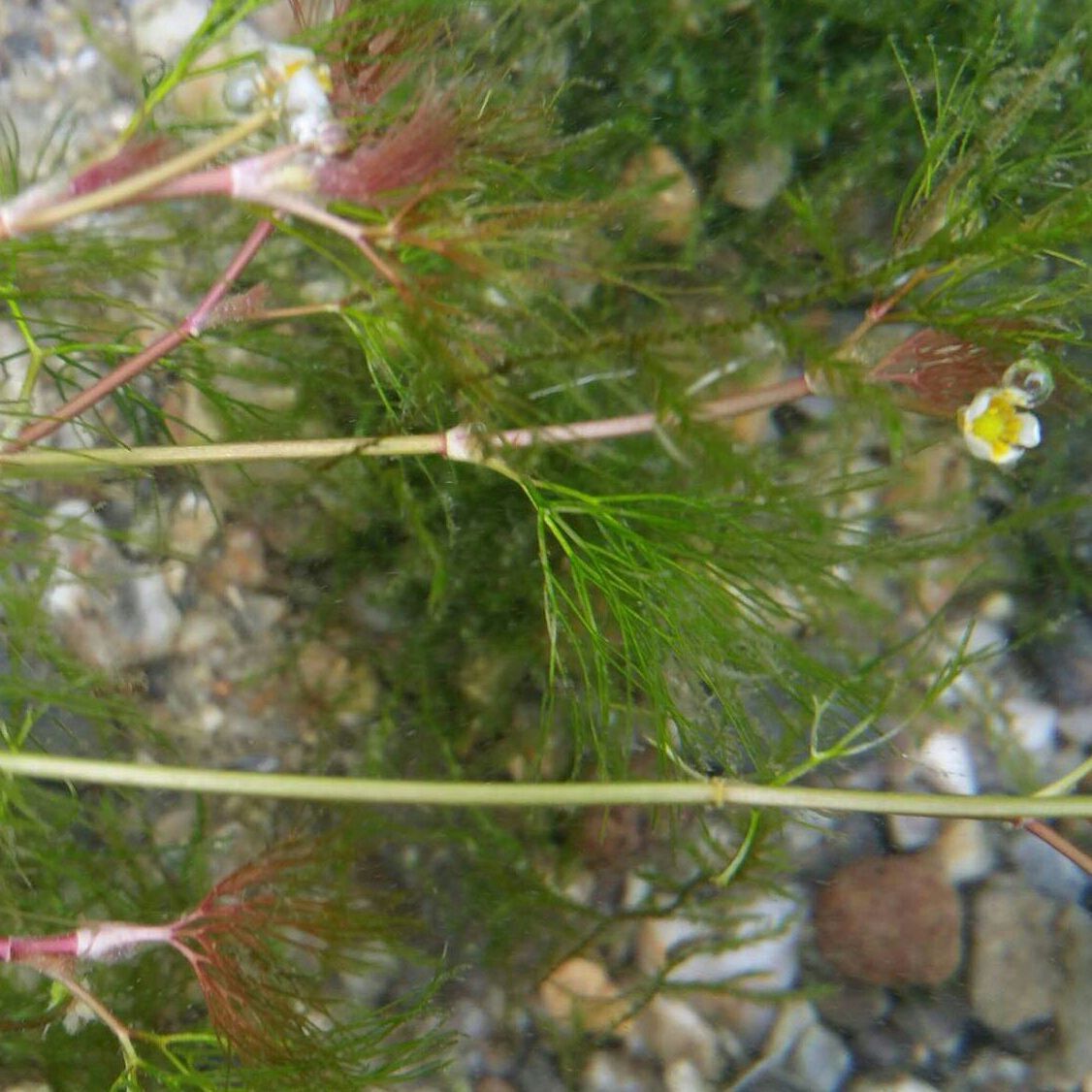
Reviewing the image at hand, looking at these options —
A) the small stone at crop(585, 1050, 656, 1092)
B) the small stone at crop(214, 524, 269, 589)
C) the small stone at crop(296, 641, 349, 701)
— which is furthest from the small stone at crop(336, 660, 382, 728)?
the small stone at crop(585, 1050, 656, 1092)

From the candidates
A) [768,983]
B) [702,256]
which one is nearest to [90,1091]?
[768,983]

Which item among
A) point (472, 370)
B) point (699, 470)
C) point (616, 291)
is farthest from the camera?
point (616, 291)

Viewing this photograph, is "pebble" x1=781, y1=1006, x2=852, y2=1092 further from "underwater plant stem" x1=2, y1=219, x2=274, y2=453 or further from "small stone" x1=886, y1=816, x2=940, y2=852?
"underwater plant stem" x1=2, y1=219, x2=274, y2=453

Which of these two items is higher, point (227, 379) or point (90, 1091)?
point (227, 379)

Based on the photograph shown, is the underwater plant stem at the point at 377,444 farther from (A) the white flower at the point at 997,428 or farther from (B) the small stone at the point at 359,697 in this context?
(B) the small stone at the point at 359,697

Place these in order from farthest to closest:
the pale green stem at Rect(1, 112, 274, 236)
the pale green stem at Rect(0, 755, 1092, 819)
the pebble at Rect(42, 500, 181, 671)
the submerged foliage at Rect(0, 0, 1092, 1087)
Result: the pebble at Rect(42, 500, 181, 671)
the submerged foliage at Rect(0, 0, 1092, 1087)
the pale green stem at Rect(0, 755, 1092, 819)
the pale green stem at Rect(1, 112, 274, 236)

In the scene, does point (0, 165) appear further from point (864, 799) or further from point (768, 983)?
point (768, 983)
